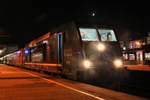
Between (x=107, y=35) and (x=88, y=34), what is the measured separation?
4.14ft

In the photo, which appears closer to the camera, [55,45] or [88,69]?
[88,69]

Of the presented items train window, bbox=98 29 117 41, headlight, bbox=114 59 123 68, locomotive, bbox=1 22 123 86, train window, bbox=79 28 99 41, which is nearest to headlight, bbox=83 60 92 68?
locomotive, bbox=1 22 123 86

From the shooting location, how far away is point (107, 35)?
1335cm

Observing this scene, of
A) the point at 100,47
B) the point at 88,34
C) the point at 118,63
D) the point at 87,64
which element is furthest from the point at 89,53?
the point at 118,63

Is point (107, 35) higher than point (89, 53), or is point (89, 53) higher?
point (107, 35)

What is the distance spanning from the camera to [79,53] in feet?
40.7

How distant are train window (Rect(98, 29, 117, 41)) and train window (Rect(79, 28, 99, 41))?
40 centimetres

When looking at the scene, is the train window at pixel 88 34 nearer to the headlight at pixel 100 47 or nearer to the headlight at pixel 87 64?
the headlight at pixel 100 47

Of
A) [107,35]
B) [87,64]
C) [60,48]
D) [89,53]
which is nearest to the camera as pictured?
[87,64]

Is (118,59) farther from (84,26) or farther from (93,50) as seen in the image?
(84,26)

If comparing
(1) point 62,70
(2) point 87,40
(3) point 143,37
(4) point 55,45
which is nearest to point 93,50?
(2) point 87,40

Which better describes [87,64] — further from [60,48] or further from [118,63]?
[60,48]

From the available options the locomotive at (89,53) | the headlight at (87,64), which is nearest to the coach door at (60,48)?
the locomotive at (89,53)

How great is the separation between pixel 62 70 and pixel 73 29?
3002 mm
